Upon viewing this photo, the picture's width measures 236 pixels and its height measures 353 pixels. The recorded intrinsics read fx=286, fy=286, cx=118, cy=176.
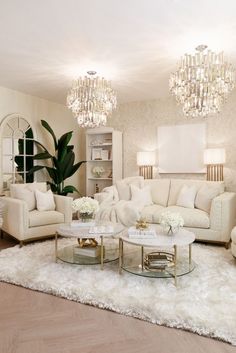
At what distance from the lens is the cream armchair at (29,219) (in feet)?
12.9

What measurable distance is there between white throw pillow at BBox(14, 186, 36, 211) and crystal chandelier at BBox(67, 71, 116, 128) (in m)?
1.38

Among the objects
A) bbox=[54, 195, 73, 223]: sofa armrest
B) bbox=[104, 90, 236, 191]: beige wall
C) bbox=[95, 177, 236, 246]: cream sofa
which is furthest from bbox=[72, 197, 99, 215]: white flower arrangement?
bbox=[104, 90, 236, 191]: beige wall

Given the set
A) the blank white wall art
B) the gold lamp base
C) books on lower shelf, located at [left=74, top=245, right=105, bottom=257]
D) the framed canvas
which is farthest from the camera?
the framed canvas

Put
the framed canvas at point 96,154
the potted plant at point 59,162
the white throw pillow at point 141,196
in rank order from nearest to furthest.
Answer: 1. the white throw pillow at point 141,196
2. the potted plant at point 59,162
3. the framed canvas at point 96,154

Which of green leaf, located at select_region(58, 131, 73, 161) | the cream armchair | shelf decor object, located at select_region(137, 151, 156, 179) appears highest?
green leaf, located at select_region(58, 131, 73, 161)

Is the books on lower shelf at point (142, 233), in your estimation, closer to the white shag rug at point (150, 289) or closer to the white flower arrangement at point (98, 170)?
the white shag rug at point (150, 289)

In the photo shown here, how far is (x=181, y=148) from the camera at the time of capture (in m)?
5.38

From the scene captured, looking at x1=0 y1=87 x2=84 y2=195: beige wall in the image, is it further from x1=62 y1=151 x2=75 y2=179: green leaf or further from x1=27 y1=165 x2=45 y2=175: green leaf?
x1=62 y1=151 x2=75 y2=179: green leaf

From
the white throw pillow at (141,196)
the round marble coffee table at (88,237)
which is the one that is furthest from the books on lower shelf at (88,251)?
the white throw pillow at (141,196)

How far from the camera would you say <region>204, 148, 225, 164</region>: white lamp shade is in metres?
4.68

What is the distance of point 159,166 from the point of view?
5605mm

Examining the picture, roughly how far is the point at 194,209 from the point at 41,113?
3.50m

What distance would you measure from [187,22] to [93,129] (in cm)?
350

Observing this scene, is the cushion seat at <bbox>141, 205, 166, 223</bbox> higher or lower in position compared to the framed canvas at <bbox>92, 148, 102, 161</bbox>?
lower
